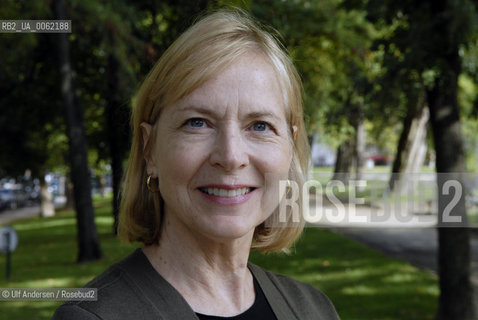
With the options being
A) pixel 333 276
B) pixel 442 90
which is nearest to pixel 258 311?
pixel 442 90

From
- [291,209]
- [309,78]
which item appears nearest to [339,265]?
[309,78]

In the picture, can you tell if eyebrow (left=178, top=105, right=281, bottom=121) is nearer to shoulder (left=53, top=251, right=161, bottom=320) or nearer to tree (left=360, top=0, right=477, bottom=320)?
shoulder (left=53, top=251, right=161, bottom=320)

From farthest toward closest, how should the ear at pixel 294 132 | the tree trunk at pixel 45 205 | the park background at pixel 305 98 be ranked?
the tree trunk at pixel 45 205 < the park background at pixel 305 98 < the ear at pixel 294 132

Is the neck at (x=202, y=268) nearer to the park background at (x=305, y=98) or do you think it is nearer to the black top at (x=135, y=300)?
the black top at (x=135, y=300)

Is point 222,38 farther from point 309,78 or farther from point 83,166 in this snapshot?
point 309,78

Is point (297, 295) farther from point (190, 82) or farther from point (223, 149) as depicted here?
point (190, 82)

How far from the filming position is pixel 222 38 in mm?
1661

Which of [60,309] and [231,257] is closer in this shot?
[60,309]

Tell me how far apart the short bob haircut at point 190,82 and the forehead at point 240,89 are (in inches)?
0.7

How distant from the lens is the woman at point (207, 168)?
1.60m

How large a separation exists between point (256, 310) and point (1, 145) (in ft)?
48.3

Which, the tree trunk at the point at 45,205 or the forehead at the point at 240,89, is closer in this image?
the forehead at the point at 240,89

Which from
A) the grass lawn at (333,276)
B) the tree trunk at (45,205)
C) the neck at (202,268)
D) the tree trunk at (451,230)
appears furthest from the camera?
the tree trunk at (45,205)

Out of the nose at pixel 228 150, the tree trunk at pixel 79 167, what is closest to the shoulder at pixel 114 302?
the nose at pixel 228 150
